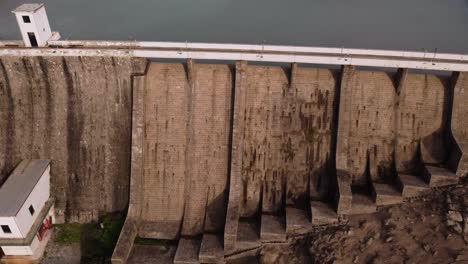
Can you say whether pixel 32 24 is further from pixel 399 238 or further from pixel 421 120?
pixel 421 120

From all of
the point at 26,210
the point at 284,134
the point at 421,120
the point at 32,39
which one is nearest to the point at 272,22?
the point at 284,134

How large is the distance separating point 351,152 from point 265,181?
14.4 ft

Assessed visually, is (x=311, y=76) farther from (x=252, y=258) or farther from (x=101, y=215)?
(x=101, y=215)

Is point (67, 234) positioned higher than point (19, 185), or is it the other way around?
point (19, 185)

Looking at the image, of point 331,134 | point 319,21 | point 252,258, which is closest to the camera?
point 252,258

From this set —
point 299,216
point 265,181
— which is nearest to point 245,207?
point 265,181

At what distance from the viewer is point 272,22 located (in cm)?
3438

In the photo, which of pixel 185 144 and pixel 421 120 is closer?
pixel 421 120

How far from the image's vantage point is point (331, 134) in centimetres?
1955

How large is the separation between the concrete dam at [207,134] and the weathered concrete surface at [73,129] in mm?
50

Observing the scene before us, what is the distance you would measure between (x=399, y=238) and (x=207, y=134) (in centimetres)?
969

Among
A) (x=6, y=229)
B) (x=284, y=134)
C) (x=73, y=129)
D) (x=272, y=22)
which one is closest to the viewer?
(x=6, y=229)

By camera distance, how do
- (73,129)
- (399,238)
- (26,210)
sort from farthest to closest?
(73,129), (26,210), (399,238)

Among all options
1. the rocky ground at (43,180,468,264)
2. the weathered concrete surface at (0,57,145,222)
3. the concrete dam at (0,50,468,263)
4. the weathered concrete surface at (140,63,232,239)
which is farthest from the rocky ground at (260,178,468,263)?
the weathered concrete surface at (0,57,145,222)
